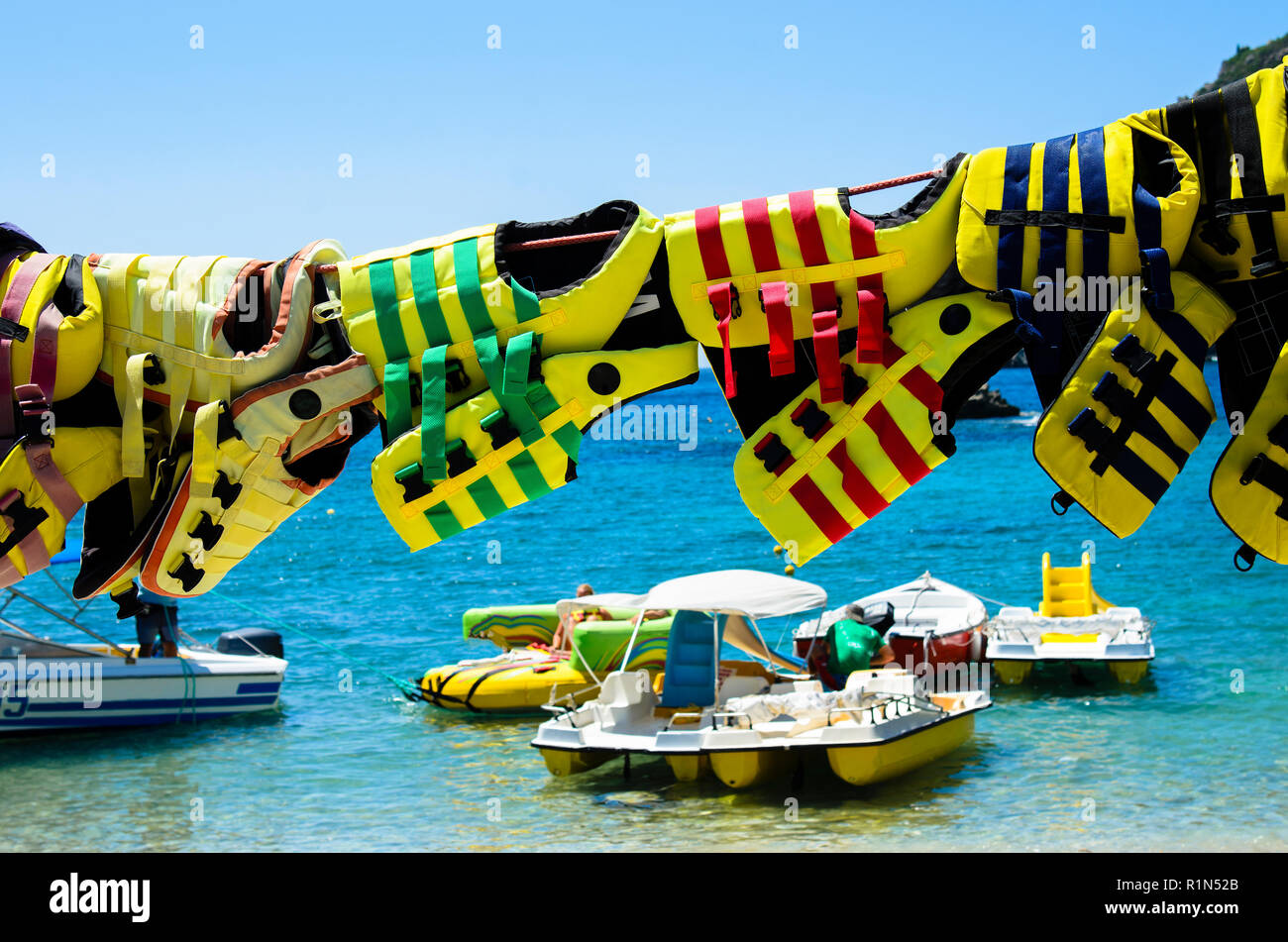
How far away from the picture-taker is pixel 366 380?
388cm

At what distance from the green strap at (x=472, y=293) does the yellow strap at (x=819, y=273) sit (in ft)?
1.95

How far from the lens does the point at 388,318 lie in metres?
3.84

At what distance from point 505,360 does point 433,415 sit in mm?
245

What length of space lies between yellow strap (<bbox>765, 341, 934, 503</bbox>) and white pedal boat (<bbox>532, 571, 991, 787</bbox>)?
32.2ft

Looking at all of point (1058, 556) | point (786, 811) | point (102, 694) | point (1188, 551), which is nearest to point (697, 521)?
point (1058, 556)

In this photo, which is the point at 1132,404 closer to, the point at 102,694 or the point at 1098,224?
the point at 1098,224

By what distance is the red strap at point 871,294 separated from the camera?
3.52 metres

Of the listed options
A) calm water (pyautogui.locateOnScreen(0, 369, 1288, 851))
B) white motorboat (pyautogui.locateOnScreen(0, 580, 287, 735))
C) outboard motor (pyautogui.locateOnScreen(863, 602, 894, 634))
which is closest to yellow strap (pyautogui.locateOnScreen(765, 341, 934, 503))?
calm water (pyautogui.locateOnScreen(0, 369, 1288, 851))

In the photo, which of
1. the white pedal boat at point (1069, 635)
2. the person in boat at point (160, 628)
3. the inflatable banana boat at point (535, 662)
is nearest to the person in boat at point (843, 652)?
the inflatable banana boat at point (535, 662)

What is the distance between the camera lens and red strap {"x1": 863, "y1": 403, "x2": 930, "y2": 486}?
11.8ft

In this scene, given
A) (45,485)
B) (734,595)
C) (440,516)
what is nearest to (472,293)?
(440,516)

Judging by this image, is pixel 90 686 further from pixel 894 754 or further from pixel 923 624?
pixel 923 624

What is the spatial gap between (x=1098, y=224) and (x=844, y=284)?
63 cm

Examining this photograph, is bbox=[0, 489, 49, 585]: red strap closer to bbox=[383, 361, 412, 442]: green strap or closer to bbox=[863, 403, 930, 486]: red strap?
bbox=[383, 361, 412, 442]: green strap
